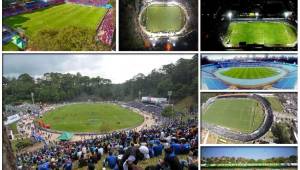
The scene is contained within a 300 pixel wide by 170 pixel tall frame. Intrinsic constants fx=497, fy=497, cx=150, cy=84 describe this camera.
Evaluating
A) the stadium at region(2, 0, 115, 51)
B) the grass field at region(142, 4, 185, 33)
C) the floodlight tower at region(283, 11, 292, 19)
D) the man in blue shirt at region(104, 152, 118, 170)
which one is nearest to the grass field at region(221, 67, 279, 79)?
the floodlight tower at region(283, 11, 292, 19)

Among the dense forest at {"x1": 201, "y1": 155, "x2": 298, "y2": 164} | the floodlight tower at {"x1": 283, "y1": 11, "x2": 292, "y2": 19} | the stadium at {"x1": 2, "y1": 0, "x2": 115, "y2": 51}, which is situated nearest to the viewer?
the stadium at {"x1": 2, "y1": 0, "x2": 115, "y2": 51}

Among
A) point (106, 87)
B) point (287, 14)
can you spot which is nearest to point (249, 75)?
point (287, 14)

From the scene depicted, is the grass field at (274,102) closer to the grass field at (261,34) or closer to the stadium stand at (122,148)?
the grass field at (261,34)

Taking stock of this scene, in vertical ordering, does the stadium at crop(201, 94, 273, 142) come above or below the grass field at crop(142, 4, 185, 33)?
below

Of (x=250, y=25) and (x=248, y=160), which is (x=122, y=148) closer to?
(x=248, y=160)

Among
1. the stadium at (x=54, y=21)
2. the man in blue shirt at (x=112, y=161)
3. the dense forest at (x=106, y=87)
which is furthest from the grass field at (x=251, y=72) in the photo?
the man in blue shirt at (x=112, y=161)

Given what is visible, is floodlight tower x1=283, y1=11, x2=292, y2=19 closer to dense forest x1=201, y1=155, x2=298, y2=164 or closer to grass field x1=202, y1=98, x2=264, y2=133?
grass field x1=202, y1=98, x2=264, y2=133
